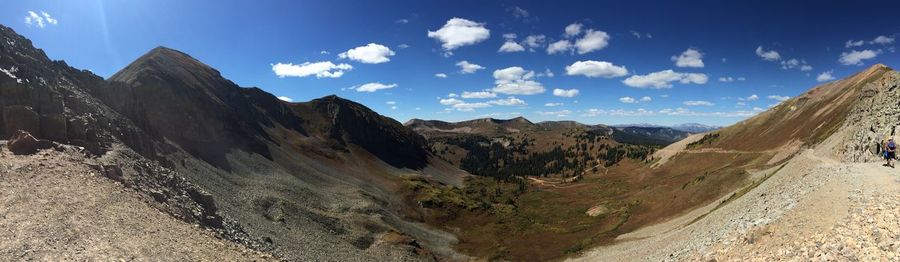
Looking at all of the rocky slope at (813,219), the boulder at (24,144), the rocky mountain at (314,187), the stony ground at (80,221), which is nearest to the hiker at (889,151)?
the rocky slope at (813,219)

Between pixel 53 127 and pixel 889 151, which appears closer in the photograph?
pixel 889 151

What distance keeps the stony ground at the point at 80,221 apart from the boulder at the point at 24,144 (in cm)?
60

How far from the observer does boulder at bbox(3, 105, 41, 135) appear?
41.2m

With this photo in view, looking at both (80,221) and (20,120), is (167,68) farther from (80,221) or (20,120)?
(80,221)

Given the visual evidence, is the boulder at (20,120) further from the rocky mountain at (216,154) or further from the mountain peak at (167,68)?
the mountain peak at (167,68)

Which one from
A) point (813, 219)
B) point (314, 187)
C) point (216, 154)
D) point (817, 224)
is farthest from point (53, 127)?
point (314, 187)

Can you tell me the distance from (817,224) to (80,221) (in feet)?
143

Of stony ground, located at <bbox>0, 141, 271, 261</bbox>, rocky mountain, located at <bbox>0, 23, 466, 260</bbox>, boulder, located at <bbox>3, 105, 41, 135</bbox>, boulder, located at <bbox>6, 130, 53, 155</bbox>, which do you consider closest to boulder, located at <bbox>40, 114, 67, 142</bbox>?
rocky mountain, located at <bbox>0, 23, 466, 260</bbox>

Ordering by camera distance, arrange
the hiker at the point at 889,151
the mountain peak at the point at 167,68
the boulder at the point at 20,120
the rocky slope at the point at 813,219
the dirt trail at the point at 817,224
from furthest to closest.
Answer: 1. the mountain peak at the point at 167,68
2. the boulder at the point at 20,120
3. the hiker at the point at 889,151
4. the rocky slope at the point at 813,219
5. the dirt trail at the point at 817,224

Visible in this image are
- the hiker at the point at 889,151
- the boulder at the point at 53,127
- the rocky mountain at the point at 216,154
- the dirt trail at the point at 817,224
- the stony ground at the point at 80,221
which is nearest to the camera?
the dirt trail at the point at 817,224

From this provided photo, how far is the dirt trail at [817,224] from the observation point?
2144 centimetres

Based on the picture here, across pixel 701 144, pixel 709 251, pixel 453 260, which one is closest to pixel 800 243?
pixel 709 251

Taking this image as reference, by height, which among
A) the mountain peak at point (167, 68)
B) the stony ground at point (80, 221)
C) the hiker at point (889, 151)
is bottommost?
the stony ground at point (80, 221)

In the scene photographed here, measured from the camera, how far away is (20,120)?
41969mm
